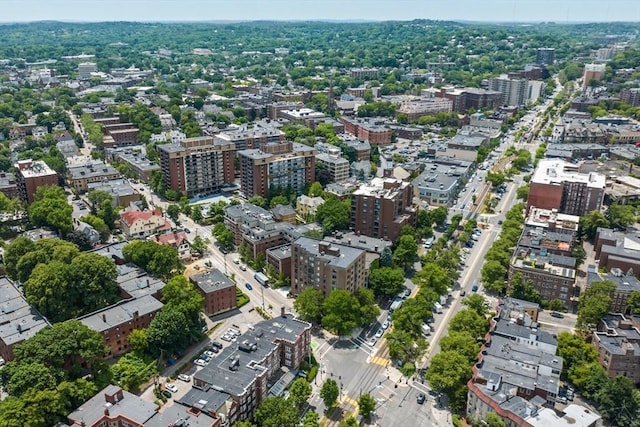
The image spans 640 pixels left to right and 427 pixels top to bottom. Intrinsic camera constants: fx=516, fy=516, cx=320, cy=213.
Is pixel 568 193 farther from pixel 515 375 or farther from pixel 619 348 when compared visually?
pixel 515 375

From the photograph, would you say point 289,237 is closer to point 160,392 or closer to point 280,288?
point 280,288

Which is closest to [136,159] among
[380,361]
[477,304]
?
[380,361]

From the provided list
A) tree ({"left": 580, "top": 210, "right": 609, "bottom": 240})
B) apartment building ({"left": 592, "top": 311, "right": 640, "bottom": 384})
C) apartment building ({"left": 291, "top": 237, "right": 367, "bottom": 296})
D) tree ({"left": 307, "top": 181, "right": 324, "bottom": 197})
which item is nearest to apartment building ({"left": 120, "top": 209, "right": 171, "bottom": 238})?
tree ({"left": 307, "top": 181, "right": 324, "bottom": 197})

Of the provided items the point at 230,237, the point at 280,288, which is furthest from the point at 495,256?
the point at 230,237

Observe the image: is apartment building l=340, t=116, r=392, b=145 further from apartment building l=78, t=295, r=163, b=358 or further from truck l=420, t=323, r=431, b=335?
apartment building l=78, t=295, r=163, b=358

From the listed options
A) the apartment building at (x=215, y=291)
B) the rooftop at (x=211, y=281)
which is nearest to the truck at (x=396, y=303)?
the apartment building at (x=215, y=291)

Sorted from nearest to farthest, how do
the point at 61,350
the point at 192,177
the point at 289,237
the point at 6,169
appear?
1. the point at 61,350
2. the point at 289,237
3. the point at 192,177
4. the point at 6,169

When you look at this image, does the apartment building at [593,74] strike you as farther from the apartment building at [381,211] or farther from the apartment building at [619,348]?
the apartment building at [619,348]
